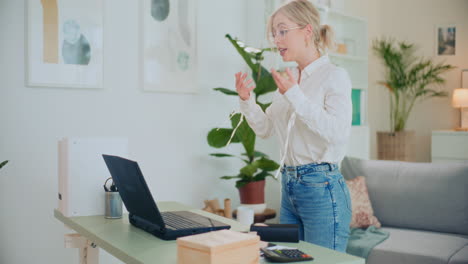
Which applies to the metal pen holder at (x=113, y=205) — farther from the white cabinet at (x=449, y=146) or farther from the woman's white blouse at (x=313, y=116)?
the white cabinet at (x=449, y=146)

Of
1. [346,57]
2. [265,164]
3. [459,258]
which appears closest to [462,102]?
[346,57]

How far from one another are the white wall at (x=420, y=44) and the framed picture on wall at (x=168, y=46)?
3.00 metres

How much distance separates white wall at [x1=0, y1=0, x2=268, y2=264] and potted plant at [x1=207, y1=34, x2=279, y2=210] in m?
0.29

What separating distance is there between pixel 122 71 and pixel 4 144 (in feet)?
2.88

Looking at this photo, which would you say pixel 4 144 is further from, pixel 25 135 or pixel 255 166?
pixel 255 166

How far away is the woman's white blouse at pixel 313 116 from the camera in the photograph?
1658mm

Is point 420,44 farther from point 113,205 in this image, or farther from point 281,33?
point 113,205

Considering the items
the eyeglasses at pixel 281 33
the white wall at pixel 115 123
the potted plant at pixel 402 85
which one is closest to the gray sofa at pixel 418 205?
the white wall at pixel 115 123

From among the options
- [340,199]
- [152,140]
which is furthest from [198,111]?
[340,199]

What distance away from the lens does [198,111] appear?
3.91 m

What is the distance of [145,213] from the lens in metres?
1.67

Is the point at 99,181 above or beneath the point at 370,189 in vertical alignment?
above

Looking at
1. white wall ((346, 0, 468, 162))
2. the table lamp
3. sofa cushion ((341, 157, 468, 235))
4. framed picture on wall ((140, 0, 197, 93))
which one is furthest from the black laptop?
white wall ((346, 0, 468, 162))

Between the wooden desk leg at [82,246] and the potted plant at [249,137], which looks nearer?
the wooden desk leg at [82,246]
